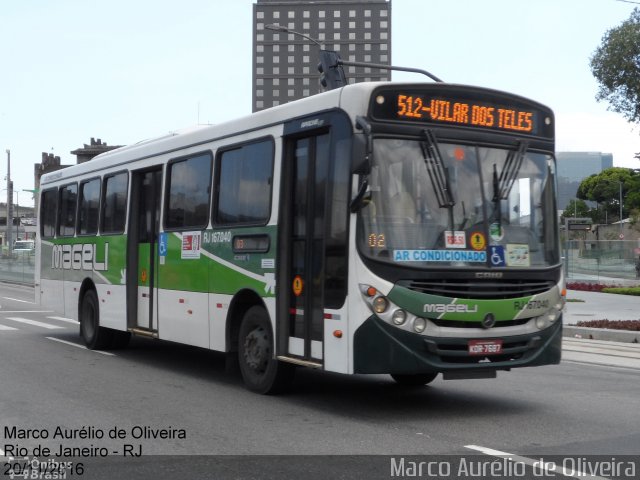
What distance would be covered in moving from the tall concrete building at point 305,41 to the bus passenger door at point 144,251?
449 ft

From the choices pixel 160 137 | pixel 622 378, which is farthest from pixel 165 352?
pixel 622 378

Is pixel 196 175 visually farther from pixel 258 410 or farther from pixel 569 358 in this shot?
pixel 569 358

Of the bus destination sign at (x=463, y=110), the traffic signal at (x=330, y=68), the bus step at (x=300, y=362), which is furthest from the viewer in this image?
the traffic signal at (x=330, y=68)

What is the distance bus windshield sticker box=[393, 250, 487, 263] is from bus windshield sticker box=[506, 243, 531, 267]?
0.33m

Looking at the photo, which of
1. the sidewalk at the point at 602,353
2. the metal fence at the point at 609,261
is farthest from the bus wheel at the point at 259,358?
the metal fence at the point at 609,261

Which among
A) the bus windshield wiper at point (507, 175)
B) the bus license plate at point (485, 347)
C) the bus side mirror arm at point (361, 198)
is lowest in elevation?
the bus license plate at point (485, 347)

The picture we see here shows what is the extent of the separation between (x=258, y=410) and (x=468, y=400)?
2.41 meters

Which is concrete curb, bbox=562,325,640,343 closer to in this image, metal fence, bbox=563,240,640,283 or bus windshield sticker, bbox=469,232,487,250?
bus windshield sticker, bbox=469,232,487,250

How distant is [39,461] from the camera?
276 inches

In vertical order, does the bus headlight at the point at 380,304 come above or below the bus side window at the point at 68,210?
below

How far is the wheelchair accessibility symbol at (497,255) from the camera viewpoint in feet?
29.5

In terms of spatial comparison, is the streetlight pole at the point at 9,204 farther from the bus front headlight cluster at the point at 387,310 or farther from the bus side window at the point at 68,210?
the bus front headlight cluster at the point at 387,310

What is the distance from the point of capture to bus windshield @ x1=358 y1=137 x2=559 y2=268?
8.64 m

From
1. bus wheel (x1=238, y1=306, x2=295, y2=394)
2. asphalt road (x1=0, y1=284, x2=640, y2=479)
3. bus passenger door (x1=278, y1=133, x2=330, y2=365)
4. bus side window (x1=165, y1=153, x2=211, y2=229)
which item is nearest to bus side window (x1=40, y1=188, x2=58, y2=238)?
asphalt road (x1=0, y1=284, x2=640, y2=479)
